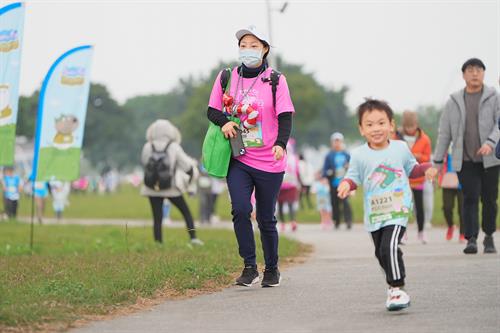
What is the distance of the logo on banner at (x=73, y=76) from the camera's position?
1583cm

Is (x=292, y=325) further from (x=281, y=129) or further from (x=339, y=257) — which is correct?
(x=339, y=257)

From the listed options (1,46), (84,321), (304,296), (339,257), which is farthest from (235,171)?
(1,46)

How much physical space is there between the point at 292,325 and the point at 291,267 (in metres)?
4.62

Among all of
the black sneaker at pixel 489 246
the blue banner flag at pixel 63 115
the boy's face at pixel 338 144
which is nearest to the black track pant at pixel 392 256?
the black sneaker at pixel 489 246

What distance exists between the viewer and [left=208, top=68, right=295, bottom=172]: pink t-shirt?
29.3 ft

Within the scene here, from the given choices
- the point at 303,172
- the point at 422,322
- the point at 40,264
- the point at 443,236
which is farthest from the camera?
the point at 303,172

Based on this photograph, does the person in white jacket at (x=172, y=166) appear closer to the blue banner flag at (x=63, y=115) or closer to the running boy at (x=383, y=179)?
the blue banner flag at (x=63, y=115)

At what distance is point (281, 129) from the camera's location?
29.1 feet

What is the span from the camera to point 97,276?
30.9 feet

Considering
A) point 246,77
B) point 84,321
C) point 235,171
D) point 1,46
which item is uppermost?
point 1,46

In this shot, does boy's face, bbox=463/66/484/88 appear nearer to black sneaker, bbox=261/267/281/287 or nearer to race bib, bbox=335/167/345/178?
black sneaker, bbox=261/267/281/287

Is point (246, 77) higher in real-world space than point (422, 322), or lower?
higher

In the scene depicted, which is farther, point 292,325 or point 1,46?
point 1,46

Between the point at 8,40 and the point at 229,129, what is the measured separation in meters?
5.33
